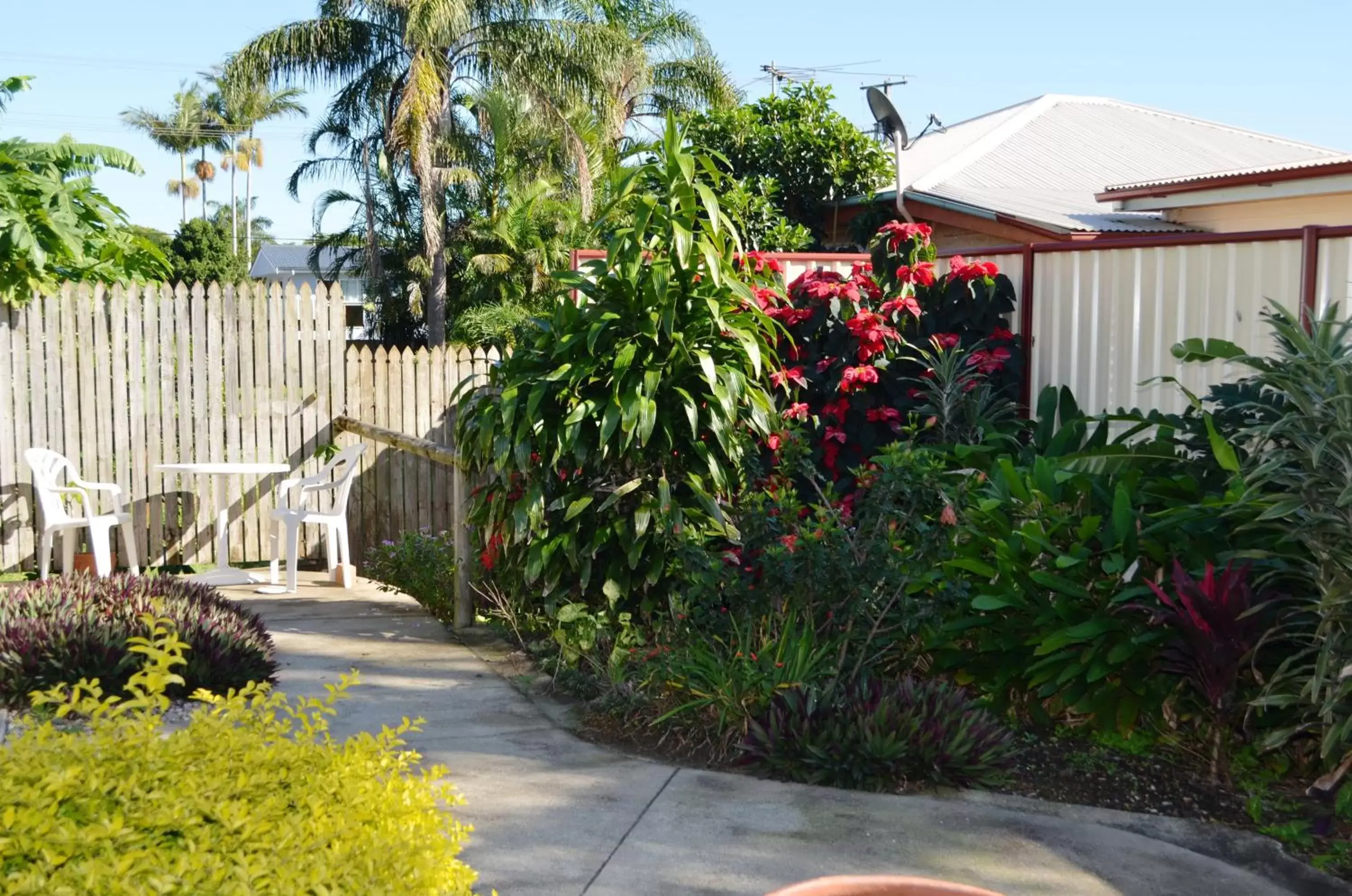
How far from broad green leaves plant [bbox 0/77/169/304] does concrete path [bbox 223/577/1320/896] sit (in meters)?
5.84

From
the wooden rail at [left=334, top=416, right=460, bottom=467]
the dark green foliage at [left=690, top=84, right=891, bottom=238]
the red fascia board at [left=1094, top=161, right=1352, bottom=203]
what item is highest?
the dark green foliage at [left=690, top=84, right=891, bottom=238]

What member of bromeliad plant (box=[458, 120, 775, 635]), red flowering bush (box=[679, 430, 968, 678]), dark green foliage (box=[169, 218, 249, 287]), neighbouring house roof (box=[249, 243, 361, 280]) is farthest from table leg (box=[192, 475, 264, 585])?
neighbouring house roof (box=[249, 243, 361, 280])

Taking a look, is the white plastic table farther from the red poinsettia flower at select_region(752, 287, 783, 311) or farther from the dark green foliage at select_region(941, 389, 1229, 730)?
the dark green foliage at select_region(941, 389, 1229, 730)

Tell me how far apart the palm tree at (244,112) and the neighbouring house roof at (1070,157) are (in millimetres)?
16643

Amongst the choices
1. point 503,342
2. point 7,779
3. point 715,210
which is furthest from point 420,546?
point 503,342

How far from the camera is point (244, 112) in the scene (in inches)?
1352

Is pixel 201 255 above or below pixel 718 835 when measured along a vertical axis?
above

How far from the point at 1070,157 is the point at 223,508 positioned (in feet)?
39.6

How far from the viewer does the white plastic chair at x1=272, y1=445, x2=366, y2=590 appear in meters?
8.67

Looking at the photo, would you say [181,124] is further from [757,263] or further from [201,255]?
[757,263]

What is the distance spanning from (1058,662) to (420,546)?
453 centimetres

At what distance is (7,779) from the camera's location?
2.43m

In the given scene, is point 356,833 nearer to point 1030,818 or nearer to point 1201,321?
point 1030,818

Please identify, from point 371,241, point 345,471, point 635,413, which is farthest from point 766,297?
point 371,241
